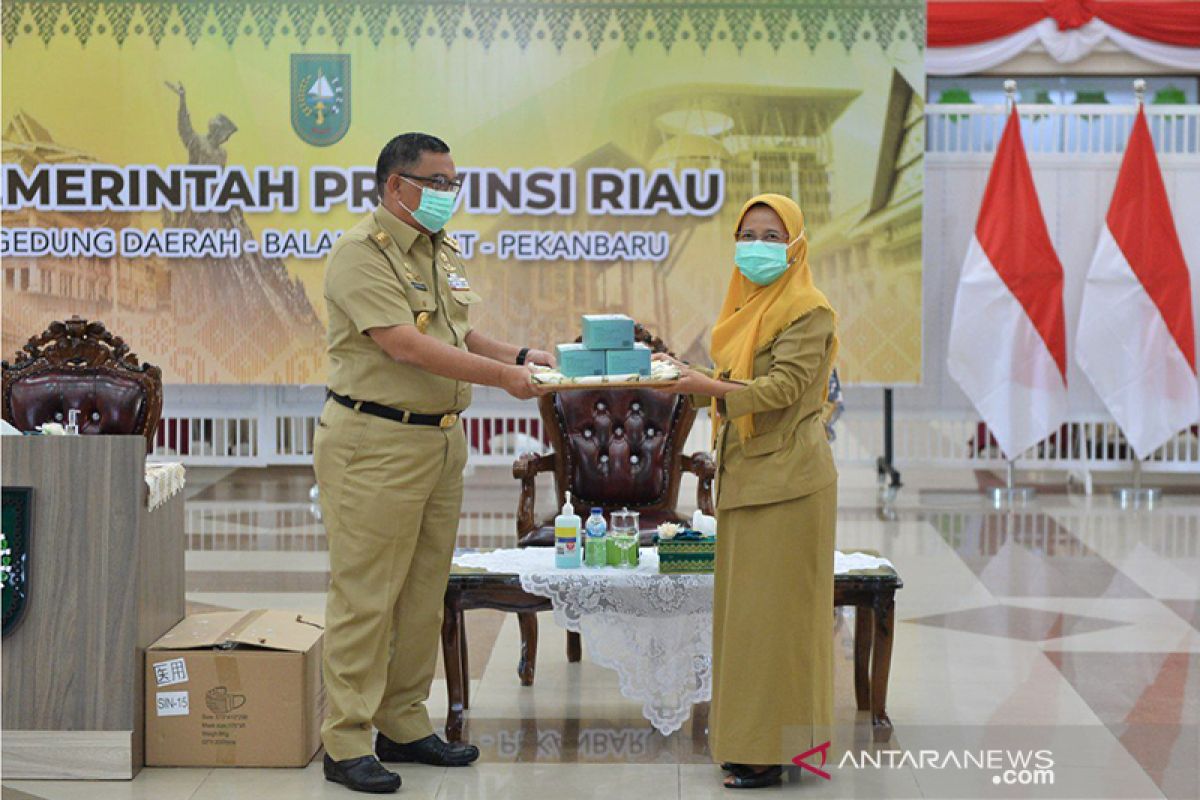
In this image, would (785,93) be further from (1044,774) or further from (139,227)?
(1044,774)

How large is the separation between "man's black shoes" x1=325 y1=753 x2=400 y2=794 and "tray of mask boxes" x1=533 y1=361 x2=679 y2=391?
1.10 m

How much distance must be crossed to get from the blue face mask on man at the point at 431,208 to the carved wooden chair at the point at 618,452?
1638mm

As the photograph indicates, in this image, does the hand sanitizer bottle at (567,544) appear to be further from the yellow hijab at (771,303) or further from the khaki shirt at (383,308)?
the yellow hijab at (771,303)

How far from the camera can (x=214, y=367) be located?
32.2 ft

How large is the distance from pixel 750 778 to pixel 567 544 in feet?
3.06

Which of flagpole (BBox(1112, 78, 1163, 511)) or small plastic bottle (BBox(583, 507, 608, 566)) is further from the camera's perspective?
flagpole (BBox(1112, 78, 1163, 511))

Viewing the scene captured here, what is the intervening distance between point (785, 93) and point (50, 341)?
196 inches

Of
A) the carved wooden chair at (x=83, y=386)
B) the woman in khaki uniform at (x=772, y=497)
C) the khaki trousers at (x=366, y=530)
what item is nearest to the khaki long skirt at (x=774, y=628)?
the woman in khaki uniform at (x=772, y=497)

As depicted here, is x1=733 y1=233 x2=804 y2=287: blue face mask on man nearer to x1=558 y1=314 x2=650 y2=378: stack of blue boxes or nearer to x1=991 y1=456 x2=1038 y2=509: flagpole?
x1=558 y1=314 x2=650 y2=378: stack of blue boxes

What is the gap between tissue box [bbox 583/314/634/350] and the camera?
162 inches

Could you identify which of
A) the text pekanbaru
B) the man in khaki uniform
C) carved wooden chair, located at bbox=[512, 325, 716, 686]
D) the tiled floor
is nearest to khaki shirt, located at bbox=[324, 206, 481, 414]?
the man in khaki uniform

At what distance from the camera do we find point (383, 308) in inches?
162

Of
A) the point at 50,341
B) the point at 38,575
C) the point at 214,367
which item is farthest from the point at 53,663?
the point at 214,367

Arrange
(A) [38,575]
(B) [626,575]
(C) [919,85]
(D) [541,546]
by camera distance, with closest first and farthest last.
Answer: (A) [38,575] < (B) [626,575] < (D) [541,546] < (C) [919,85]
